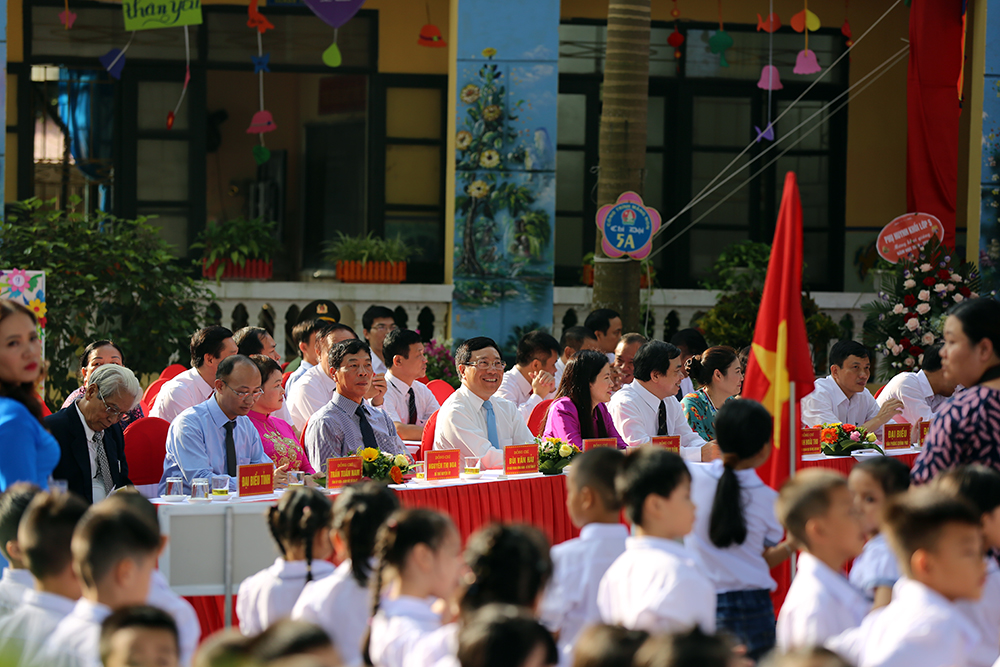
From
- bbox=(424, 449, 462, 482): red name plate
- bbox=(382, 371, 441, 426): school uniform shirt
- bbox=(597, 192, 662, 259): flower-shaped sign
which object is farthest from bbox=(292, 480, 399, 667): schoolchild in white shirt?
bbox=(597, 192, 662, 259): flower-shaped sign

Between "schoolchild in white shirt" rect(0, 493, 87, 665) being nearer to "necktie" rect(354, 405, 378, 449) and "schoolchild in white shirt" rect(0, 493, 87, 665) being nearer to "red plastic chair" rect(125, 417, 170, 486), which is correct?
"red plastic chair" rect(125, 417, 170, 486)

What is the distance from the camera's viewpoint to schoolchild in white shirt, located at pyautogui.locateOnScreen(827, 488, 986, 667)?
245 cm

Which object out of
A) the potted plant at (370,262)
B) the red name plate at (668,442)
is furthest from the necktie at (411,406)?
the potted plant at (370,262)

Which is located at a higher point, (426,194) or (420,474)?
(426,194)

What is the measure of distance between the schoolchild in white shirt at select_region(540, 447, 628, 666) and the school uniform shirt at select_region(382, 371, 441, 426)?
4205 millimetres

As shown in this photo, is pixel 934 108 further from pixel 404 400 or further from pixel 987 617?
pixel 987 617

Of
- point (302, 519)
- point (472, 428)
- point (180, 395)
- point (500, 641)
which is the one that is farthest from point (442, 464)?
point (500, 641)

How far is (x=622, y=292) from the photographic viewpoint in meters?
9.07

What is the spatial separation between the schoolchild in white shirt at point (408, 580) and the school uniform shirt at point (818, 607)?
0.86m

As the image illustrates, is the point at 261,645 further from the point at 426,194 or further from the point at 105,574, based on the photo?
the point at 426,194

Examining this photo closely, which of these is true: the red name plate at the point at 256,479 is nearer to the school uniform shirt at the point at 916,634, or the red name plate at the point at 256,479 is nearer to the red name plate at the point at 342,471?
the red name plate at the point at 342,471

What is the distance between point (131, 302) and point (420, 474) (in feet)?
14.2

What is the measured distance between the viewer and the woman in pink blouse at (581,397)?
603 centimetres

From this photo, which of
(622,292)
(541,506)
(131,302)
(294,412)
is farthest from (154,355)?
(541,506)
